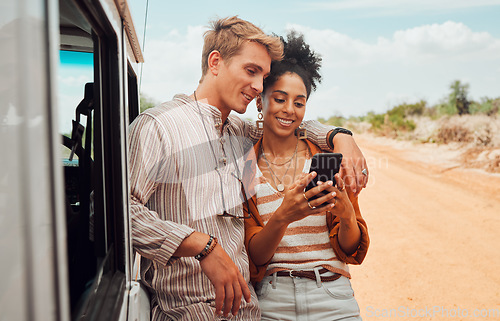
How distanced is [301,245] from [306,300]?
0.89 ft

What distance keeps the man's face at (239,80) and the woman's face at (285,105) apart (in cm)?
30

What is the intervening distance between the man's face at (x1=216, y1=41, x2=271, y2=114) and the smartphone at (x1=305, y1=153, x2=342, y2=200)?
1.41ft

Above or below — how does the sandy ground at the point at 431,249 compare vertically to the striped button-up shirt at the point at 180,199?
below

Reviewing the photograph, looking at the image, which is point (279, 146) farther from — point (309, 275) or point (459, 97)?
point (459, 97)

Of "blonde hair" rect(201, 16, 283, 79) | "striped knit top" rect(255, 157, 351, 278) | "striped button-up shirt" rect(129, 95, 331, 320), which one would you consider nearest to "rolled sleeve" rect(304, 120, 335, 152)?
"striped knit top" rect(255, 157, 351, 278)

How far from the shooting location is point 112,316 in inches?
45.7

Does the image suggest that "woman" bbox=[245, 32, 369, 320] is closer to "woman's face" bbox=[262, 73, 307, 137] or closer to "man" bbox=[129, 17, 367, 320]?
"woman's face" bbox=[262, 73, 307, 137]

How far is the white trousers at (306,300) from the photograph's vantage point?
212 centimetres

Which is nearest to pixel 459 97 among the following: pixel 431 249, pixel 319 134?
pixel 431 249

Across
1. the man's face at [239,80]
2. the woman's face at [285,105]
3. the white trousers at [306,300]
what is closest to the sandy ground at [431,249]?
the white trousers at [306,300]

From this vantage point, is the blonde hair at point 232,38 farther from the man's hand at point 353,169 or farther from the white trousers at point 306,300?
the white trousers at point 306,300

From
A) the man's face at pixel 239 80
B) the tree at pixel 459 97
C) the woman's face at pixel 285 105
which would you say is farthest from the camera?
the tree at pixel 459 97

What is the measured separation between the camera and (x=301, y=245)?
2.25m

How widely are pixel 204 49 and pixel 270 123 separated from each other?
53cm
